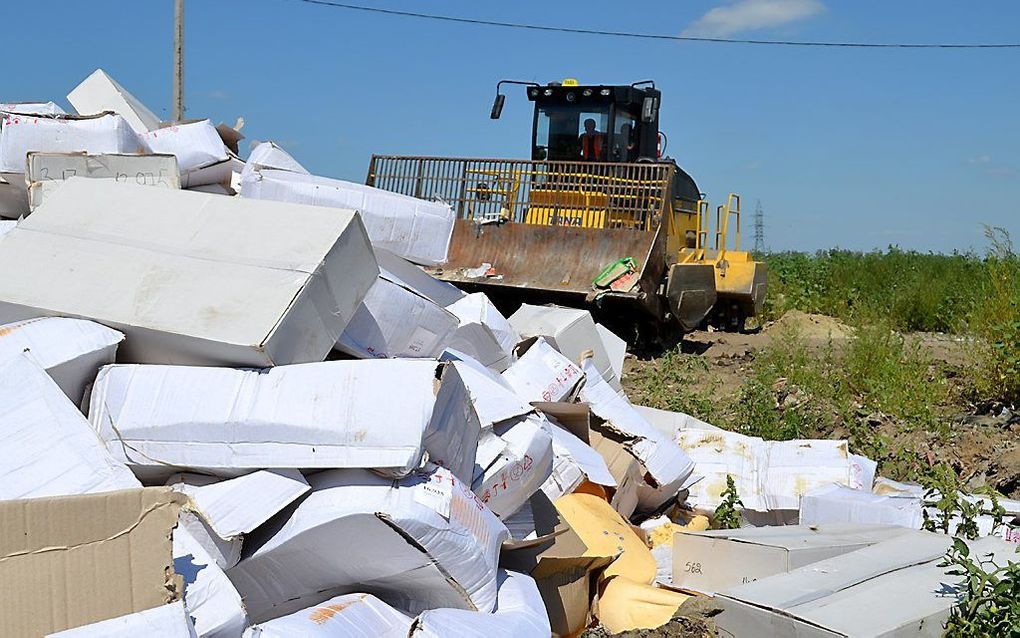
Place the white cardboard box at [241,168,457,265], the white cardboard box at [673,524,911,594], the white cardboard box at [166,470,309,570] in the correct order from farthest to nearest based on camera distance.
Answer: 1. the white cardboard box at [241,168,457,265]
2. the white cardboard box at [673,524,911,594]
3. the white cardboard box at [166,470,309,570]

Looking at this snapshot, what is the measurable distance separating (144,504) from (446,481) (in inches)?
32.2

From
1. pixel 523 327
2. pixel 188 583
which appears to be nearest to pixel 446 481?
pixel 188 583

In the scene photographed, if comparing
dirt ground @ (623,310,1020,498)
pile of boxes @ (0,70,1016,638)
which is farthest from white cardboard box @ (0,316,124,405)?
dirt ground @ (623,310,1020,498)

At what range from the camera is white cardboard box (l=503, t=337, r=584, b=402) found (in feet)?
13.3

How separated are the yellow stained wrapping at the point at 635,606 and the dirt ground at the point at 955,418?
8.11 ft

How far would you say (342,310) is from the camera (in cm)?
304

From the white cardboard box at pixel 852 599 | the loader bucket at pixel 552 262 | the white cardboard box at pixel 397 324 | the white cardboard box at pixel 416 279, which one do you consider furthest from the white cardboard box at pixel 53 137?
the loader bucket at pixel 552 262

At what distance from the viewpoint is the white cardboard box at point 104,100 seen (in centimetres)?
501

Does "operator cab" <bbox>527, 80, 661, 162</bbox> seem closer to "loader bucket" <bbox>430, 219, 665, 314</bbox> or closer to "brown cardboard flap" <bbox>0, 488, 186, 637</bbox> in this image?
"loader bucket" <bbox>430, 219, 665, 314</bbox>

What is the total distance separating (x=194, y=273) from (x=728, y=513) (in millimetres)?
2328

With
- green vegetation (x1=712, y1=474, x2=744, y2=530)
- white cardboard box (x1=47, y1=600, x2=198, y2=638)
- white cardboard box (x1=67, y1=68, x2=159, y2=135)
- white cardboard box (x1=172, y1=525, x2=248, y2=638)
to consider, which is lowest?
green vegetation (x1=712, y1=474, x2=744, y2=530)

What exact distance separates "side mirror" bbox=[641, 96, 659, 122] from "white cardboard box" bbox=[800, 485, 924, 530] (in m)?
5.84

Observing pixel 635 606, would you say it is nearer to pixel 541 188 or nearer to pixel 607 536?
pixel 607 536

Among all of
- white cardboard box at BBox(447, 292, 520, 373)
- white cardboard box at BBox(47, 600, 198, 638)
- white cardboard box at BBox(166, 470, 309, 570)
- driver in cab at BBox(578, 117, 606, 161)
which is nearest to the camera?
white cardboard box at BBox(47, 600, 198, 638)
